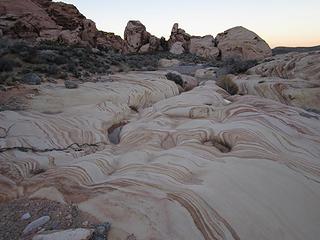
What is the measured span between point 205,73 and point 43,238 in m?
16.9

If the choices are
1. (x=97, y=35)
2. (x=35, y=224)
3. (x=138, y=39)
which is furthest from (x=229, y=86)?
(x=138, y=39)

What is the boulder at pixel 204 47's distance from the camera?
3361cm

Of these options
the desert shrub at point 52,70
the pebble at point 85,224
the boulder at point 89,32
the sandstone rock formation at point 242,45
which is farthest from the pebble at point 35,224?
the boulder at point 89,32

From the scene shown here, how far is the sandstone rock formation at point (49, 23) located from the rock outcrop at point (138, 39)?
134 centimetres

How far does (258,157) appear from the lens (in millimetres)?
5422

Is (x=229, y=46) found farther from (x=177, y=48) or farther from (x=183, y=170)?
(x=183, y=170)

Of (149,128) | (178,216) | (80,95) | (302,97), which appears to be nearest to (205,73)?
(302,97)

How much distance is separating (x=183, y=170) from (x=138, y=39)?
35009 mm

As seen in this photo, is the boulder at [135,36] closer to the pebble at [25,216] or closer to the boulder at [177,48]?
the boulder at [177,48]

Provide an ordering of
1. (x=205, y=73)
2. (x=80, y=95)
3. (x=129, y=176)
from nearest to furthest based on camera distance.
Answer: (x=129, y=176), (x=80, y=95), (x=205, y=73)

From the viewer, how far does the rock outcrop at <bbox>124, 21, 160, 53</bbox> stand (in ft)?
125

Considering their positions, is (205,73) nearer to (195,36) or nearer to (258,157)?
(258,157)

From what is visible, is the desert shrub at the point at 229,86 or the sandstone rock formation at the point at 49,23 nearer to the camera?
the desert shrub at the point at 229,86

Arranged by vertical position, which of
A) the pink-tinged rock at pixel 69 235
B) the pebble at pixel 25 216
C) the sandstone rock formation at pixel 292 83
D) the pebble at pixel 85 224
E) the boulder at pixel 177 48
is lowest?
the boulder at pixel 177 48
